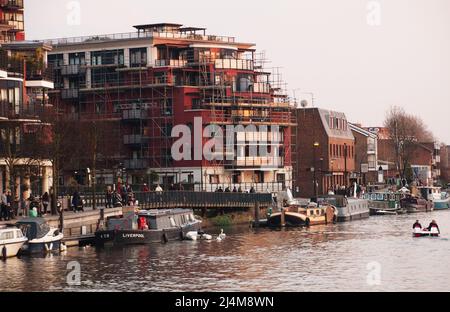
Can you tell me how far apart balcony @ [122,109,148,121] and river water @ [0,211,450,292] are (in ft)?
140

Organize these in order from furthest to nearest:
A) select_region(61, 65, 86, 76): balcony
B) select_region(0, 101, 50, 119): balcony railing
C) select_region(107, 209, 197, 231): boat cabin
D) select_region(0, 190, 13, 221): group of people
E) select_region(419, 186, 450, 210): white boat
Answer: select_region(419, 186, 450, 210): white boat
select_region(61, 65, 86, 76): balcony
select_region(0, 101, 50, 119): balcony railing
select_region(107, 209, 197, 231): boat cabin
select_region(0, 190, 13, 221): group of people

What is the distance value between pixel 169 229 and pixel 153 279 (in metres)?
23.8

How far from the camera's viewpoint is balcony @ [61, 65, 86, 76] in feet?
435

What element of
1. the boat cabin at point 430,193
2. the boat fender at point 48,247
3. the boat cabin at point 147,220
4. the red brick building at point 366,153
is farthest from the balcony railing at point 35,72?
the red brick building at point 366,153

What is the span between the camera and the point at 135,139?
421ft

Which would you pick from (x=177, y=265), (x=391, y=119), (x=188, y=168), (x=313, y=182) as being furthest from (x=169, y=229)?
(x=391, y=119)

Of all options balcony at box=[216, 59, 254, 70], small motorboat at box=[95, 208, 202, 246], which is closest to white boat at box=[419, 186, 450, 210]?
balcony at box=[216, 59, 254, 70]

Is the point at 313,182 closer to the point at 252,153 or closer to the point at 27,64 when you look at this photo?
the point at 252,153

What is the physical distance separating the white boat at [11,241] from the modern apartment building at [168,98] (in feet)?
182

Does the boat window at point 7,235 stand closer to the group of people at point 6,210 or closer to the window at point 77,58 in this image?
the group of people at point 6,210

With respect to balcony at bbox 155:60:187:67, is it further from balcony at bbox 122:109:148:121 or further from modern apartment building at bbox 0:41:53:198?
modern apartment building at bbox 0:41:53:198

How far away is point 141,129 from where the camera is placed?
128750 mm
